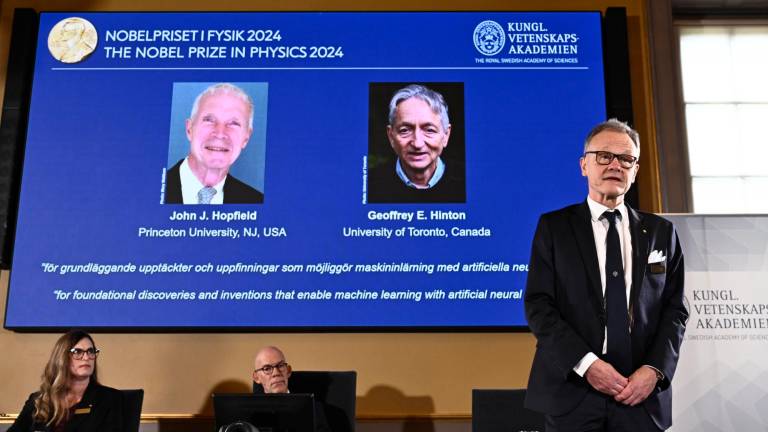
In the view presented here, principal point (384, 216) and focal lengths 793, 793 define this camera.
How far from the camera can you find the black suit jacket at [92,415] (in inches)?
139

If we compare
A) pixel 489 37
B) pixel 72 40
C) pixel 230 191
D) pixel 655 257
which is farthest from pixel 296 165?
pixel 655 257

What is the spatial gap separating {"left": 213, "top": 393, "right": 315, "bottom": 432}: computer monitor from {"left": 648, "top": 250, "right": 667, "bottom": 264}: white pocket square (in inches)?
54.7

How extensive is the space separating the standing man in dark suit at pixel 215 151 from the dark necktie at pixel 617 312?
9.15 ft

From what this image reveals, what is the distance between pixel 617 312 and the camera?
215cm

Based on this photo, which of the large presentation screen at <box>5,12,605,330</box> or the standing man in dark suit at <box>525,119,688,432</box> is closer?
the standing man in dark suit at <box>525,119,688,432</box>

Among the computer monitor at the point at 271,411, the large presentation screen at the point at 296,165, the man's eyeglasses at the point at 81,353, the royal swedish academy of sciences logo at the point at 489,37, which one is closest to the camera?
the computer monitor at the point at 271,411

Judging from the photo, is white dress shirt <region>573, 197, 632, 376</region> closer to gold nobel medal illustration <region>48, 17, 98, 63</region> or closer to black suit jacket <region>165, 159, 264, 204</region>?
black suit jacket <region>165, 159, 264, 204</region>

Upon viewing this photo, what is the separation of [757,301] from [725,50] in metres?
2.16

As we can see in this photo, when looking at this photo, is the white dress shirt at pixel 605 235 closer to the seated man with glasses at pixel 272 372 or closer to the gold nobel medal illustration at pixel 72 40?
the seated man with glasses at pixel 272 372

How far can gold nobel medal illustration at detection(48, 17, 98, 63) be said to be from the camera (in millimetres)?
4883

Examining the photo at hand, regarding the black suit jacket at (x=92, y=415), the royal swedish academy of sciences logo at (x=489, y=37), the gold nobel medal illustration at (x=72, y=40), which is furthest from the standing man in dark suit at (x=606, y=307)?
the gold nobel medal illustration at (x=72, y=40)

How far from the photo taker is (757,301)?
12.1 ft

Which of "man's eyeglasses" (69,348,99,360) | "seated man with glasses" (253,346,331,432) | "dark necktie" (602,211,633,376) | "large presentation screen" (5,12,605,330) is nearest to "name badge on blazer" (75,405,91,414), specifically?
"man's eyeglasses" (69,348,99,360)

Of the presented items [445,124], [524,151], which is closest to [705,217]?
[524,151]
